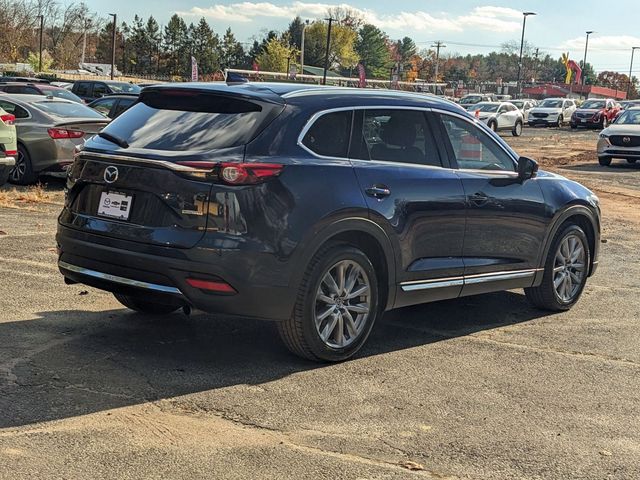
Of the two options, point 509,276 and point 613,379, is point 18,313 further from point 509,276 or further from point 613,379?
point 613,379

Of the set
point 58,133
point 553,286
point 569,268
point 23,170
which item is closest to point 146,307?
point 553,286

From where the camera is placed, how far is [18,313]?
239 inches

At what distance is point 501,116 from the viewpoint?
3828 cm

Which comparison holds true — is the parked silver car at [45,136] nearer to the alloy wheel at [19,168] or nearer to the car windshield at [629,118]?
the alloy wheel at [19,168]

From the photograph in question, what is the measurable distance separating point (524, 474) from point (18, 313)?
3933 mm

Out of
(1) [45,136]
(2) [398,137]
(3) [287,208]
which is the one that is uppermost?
(2) [398,137]

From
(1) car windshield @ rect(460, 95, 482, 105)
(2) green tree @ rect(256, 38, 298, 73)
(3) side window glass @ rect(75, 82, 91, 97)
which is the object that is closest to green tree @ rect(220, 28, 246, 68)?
(2) green tree @ rect(256, 38, 298, 73)

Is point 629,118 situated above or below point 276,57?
below

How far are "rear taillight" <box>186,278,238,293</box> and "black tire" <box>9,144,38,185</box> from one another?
9.42 meters

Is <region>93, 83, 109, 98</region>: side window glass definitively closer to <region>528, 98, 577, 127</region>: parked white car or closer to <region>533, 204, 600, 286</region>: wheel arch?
<region>533, 204, 600, 286</region>: wheel arch

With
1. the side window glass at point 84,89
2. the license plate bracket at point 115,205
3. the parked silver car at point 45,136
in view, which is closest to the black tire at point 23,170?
the parked silver car at point 45,136

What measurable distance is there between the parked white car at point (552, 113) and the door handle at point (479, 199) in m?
44.0

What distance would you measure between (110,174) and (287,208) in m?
1.14

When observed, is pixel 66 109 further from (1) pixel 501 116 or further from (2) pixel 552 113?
(2) pixel 552 113
